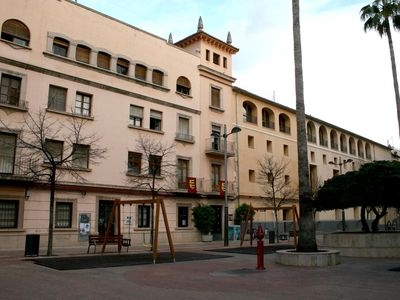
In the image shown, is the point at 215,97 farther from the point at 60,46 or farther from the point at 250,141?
the point at 60,46

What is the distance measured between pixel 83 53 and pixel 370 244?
20.5 m

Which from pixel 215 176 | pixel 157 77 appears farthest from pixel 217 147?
pixel 157 77

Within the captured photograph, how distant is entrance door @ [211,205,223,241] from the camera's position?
3478 cm

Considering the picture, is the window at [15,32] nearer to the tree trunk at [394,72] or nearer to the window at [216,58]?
the window at [216,58]

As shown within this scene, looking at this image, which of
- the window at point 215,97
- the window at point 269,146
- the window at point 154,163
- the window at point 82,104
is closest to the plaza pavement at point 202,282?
the window at point 154,163

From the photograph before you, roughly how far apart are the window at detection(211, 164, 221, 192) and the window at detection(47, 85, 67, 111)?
1375cm

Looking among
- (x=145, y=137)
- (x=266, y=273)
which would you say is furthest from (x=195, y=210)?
(x=266, y=273)

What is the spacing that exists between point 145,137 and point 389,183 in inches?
682

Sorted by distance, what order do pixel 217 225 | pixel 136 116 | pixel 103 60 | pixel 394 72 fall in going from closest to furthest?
pixel 394 72 → pixel 103 60 → pixel 136 116 → pixel 217 225

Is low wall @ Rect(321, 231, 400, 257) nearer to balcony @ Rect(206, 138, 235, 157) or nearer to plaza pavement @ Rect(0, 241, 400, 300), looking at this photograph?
plaza pavement @ Rect(0, 241, 400, 300)

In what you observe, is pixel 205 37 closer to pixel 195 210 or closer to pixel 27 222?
pixel 195 210

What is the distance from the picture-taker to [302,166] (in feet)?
52.9

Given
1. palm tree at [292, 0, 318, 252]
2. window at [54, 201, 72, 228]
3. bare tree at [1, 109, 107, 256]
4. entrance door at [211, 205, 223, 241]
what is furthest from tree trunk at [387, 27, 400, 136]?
window at [54, 201, 72, 228]

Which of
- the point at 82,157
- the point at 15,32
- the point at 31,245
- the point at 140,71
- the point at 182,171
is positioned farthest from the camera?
the point at 182,171
